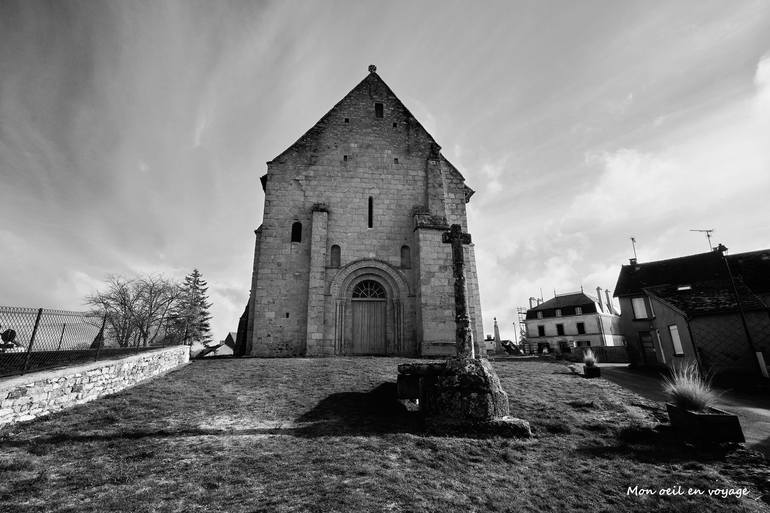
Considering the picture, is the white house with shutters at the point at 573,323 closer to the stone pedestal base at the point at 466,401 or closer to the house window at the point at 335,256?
the house window at the point at 335,256

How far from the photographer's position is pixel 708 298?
54.3 feet

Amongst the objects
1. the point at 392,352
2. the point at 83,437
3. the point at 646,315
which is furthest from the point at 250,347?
the point at 646,315

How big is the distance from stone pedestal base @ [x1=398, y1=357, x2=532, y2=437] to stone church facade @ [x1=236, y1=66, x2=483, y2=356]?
7.84 metres

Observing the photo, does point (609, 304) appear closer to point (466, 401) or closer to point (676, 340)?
point (676, 340)

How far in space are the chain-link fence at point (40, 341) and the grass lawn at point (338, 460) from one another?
170cm

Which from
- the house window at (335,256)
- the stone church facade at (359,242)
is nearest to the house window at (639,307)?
the stone church facade at (359,242)

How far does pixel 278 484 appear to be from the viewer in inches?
157

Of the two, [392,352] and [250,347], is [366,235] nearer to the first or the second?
[392,352]

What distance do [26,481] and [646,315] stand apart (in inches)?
1219

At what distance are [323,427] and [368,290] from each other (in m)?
10.1

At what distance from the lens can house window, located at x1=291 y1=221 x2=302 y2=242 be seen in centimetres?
1628

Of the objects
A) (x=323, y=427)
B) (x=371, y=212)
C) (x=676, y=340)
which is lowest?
(x=323, y=427)

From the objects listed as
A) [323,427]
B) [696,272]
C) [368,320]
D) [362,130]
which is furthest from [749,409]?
[696,272]

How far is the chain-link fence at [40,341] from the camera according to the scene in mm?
6867
